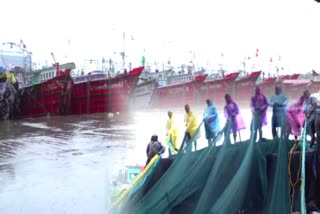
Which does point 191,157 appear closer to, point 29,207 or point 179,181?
point 179,181

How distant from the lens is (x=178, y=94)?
3541 centimetres

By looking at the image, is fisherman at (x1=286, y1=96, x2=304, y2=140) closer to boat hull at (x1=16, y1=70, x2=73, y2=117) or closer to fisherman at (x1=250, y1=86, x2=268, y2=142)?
fisherman at (x1=250, y1=86, x2=268, y2=142)

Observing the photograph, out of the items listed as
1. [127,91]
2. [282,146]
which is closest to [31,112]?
[127,91]

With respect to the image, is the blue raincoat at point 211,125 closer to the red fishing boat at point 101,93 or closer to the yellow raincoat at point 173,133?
the yellow raincoat at point 173,133

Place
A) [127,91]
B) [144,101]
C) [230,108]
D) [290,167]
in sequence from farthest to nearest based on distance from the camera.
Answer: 1. [144,101]
2. [127,91]
3. [230,108]
4. [290,167]

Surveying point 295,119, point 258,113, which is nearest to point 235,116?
point 258,113

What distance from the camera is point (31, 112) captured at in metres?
27.4

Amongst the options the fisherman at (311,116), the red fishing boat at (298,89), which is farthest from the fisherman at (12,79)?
the fisherman at (311,116)

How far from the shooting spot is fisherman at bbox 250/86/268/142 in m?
4.88

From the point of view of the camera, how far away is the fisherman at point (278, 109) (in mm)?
4970

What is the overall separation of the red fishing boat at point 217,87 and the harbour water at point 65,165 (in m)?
7.11

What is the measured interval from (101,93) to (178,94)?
26.6ft

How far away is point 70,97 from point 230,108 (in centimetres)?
2363

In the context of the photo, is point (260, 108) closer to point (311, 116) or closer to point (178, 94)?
point (311, 116)
